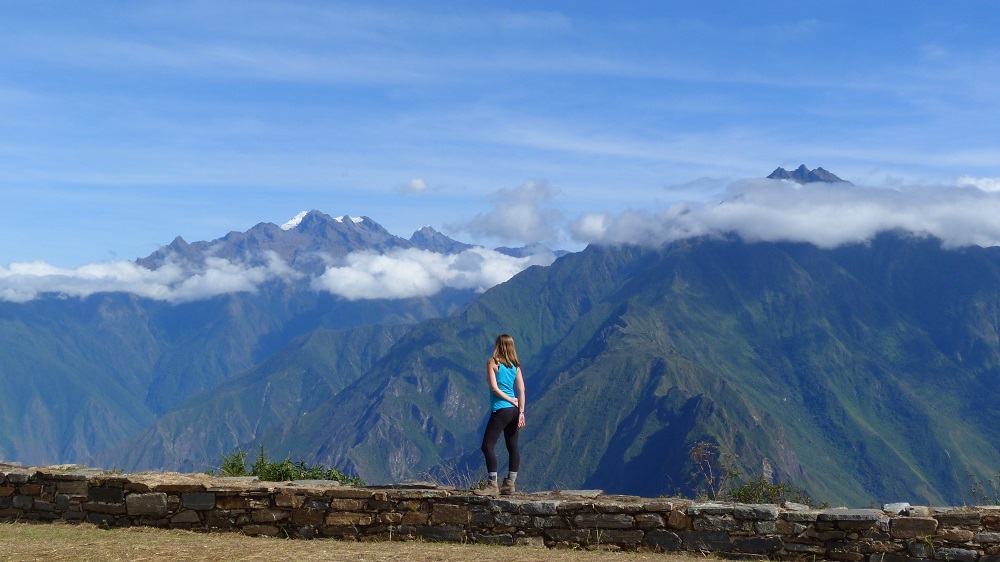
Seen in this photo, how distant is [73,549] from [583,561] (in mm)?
7957

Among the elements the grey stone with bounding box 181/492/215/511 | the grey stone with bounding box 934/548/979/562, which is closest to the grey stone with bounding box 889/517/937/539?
the grey stone with bounding box 934/548/979/562

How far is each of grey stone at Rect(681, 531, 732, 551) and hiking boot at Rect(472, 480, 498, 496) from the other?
3413mm

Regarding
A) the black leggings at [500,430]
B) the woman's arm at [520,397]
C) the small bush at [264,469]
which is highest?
the woman's arm at [520,397]

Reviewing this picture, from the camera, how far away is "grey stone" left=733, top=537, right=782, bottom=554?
50.7 ft

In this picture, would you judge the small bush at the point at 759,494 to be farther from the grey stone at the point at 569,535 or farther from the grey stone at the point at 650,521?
the grey stone at the point at 569,535

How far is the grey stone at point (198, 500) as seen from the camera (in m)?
16.8

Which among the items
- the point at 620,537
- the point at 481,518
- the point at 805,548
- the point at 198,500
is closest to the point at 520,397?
the point at 481,518

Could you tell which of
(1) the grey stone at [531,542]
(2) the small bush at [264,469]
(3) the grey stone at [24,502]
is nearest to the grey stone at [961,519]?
(1) the grey stone at [531,542]

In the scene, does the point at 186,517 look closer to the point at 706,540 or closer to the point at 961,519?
the point at 706,540

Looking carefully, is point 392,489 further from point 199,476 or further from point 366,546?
point 199,476

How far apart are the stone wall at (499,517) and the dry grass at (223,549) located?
1.33 ft

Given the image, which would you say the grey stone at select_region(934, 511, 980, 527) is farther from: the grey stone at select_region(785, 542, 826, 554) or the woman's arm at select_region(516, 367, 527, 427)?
the woman's arm at select_region(516, 367, 527, 427)

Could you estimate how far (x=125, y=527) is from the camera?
55.4ft

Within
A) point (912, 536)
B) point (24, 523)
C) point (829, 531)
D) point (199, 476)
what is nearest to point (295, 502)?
point (199, 476)
